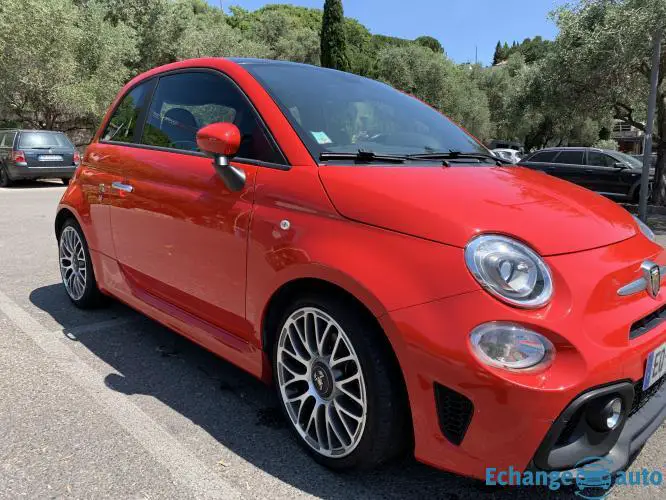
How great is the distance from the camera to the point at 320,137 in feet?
8.07

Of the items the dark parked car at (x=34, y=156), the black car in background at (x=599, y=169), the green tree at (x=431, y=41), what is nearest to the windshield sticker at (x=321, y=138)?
the black car in background at (x=599, y=169)

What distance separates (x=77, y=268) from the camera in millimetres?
4090

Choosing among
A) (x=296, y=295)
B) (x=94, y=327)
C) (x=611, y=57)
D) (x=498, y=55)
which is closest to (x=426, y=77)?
(x=611, y=57)

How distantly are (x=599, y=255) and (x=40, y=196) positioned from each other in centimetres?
1316

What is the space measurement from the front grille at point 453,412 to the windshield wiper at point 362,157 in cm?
107

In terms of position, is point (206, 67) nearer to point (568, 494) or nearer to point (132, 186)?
point (132, 186)

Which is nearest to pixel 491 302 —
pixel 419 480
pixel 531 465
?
pixel 531 465

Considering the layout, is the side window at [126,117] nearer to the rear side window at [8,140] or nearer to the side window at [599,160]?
the rear side window at [8,140]

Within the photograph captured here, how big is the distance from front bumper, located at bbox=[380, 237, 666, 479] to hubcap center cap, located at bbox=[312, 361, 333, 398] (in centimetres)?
43

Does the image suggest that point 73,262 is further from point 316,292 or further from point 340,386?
point 340,386

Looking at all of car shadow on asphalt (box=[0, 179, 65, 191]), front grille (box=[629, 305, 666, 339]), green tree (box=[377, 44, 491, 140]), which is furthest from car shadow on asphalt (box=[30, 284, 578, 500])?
green tree (box=[377, 44, 491, 140])

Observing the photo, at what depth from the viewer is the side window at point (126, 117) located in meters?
3.53

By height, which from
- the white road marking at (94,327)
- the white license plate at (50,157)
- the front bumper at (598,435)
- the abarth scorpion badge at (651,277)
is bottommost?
the white road marking at (94,327)

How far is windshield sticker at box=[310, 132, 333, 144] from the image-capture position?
2436 millimetres
